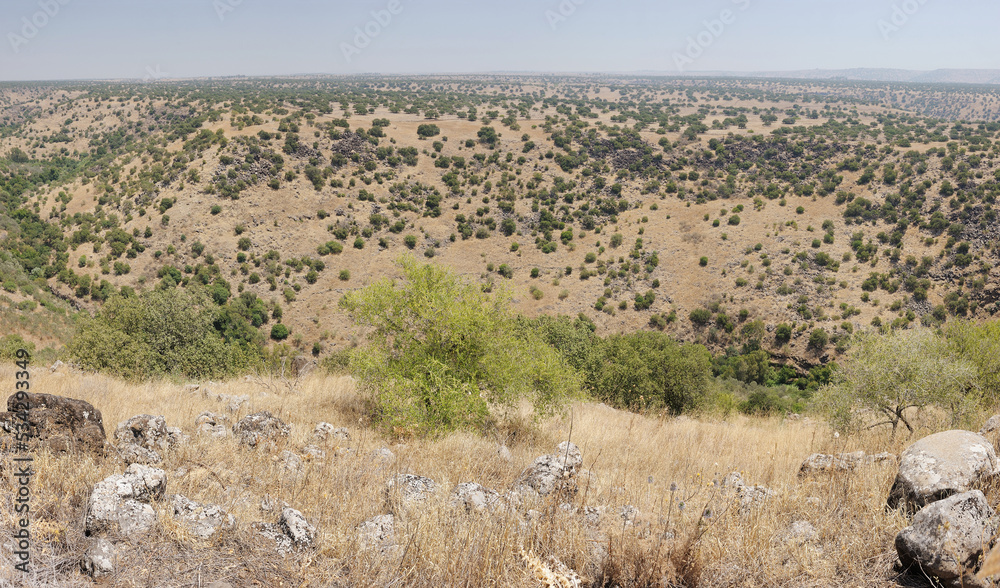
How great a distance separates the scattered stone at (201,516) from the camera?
369 centimetres

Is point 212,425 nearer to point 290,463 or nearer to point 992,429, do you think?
point 290,463

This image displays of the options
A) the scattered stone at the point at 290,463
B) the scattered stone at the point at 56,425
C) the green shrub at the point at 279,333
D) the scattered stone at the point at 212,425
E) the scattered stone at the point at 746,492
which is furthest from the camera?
the green shrub at the point at 279,333

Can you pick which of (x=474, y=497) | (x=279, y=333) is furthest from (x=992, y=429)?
(x=279, y=333)

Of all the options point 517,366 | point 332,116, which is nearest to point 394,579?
point 517,366

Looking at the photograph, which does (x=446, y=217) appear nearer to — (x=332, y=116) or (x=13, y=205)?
(x=332, y=116)

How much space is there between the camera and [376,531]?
385cm

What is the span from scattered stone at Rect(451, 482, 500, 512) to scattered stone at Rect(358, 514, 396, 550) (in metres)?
0.62

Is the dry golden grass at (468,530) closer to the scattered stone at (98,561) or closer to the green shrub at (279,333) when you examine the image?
the scattered stone at (98,561)

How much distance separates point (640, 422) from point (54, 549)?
10662 millimetres

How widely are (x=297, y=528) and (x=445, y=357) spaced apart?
5879mm

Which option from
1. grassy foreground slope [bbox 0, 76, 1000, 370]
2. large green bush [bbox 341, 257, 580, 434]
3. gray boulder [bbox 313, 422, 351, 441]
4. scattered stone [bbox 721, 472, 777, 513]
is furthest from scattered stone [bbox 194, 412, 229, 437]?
grassy foreground slope [bbox 0, 76, 1000, 370]

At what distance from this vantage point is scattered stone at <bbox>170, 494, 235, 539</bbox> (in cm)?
369

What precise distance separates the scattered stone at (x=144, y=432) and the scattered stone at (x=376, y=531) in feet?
11.4

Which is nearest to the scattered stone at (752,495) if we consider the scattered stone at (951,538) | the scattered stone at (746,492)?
the scattered stone at (746,492)
